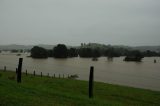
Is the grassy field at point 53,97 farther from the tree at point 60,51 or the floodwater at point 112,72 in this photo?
the tree at point 60,51

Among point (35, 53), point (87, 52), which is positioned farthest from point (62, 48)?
point (87, 52)

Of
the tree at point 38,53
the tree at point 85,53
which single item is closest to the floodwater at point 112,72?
the tree at point 38,53

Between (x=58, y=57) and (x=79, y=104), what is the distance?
154m

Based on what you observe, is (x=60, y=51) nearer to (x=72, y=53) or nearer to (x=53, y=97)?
(x=72, y=53)

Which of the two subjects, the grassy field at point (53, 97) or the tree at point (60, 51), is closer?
the grassy field at point (53, 97)

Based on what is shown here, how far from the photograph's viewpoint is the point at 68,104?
10500mm

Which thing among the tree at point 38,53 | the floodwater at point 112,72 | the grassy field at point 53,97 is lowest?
the floodwater at point 112,72

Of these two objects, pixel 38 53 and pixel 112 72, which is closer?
pixel 112 72

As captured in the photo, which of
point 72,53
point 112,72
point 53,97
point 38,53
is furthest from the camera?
point 72,53

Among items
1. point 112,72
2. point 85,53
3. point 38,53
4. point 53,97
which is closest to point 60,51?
point 38,53

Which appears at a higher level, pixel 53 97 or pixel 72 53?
pixel 72 53

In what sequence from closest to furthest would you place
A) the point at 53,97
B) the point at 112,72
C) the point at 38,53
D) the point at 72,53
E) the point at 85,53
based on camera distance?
the point at 53,97, the point at 112,72, the point at 38,53, the point at 72,53, the point at 85,53

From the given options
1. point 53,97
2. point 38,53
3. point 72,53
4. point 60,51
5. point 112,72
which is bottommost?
point 112,72

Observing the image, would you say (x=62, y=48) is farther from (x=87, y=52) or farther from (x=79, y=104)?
(x=79, y=104)
